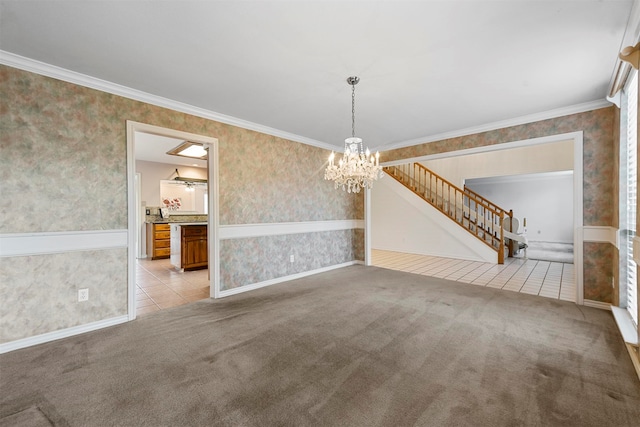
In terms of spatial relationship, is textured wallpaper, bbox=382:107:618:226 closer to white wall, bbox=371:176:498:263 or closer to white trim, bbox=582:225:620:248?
white trim, bbox=582:225:620:248

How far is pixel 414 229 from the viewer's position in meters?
7.47

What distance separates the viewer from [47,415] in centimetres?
154

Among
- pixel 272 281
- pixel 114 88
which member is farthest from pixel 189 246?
pixel 114 88

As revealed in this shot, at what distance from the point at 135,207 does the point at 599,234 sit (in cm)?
572

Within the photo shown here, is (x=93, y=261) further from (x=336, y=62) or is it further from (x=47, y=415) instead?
(x=336, y=62)

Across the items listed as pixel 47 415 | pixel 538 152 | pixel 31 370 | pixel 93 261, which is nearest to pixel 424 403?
pixel 47 415

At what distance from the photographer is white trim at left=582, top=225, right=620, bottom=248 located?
10.3 ft

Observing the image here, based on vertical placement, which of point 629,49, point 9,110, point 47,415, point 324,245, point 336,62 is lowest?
point 47,415

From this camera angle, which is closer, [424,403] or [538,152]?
[424,403]

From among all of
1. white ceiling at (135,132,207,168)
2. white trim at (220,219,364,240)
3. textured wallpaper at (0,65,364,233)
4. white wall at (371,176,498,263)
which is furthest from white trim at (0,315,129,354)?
white wall at (371,176,498,263)

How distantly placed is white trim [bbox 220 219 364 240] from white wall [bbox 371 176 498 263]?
7.89ft

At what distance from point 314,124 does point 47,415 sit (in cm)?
398

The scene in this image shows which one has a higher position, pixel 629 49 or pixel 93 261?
pixel 629 49

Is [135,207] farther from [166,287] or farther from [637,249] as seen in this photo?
[637,249]
